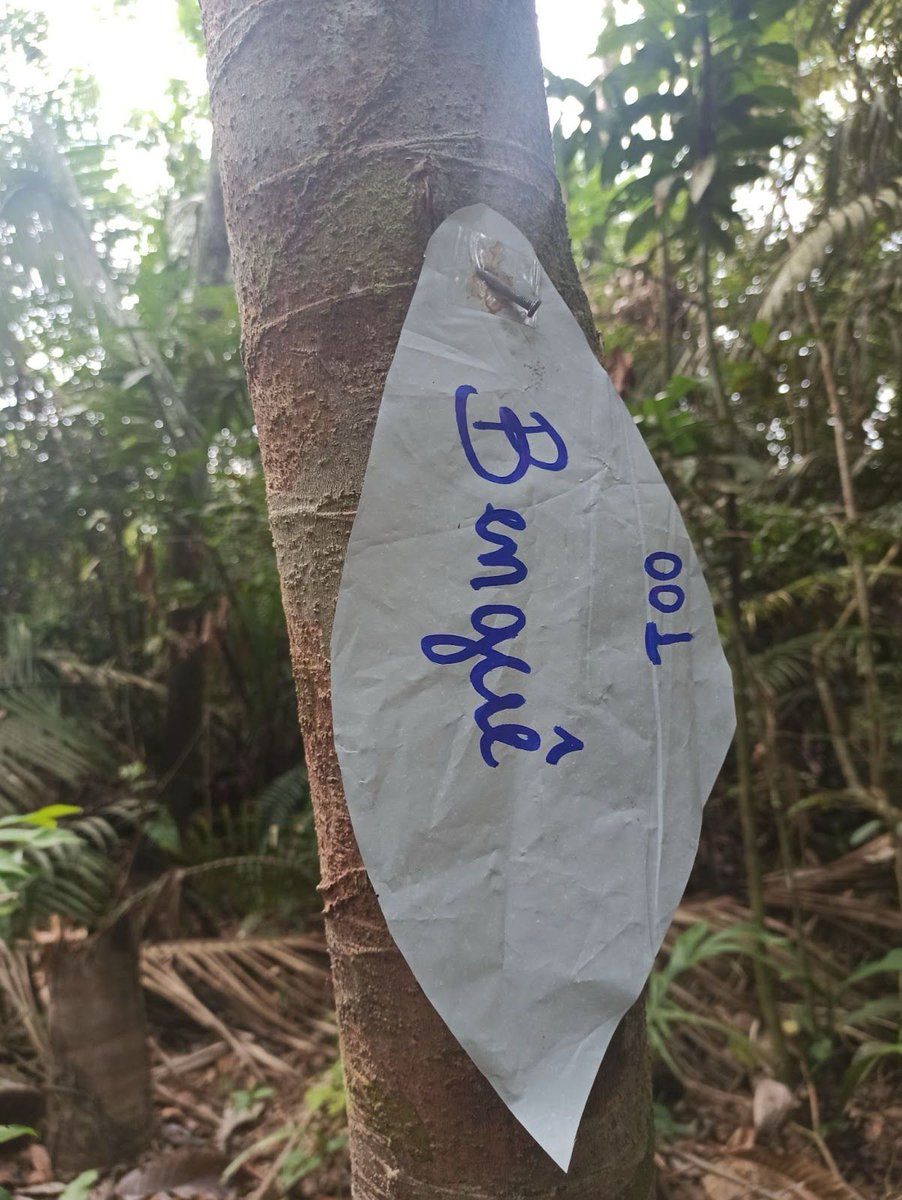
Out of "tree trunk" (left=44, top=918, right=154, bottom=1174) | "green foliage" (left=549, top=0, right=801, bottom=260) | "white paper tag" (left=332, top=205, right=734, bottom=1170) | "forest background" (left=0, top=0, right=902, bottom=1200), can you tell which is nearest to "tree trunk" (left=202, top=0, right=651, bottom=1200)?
"white paper tag" (left=332, top=205, right=734, bottom=1170)

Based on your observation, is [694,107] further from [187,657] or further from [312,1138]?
[187,657]

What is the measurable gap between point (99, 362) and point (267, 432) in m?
2.94

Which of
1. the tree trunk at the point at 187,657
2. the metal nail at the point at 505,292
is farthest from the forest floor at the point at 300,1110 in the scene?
the metal nail at the point at 505,292

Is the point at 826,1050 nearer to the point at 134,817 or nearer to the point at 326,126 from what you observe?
the point at 326,126

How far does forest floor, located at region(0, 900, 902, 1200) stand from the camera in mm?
1111

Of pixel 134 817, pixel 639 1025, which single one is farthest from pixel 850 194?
pixel 134 817

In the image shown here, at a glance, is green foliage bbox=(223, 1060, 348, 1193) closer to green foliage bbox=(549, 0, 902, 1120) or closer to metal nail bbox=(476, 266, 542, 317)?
green foliage bbox=(549, 0, 902, 1120)

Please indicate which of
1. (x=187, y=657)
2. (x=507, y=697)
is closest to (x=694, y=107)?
(x=507, y=697)

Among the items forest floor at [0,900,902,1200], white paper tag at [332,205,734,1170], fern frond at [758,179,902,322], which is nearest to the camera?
white paper tag at [332,205,734,1170]

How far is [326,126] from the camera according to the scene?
0.46m

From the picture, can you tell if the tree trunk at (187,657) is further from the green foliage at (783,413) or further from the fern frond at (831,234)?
the fern frond at (831,234)

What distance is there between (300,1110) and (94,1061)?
1.13ft

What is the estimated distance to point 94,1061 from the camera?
4.35 feet

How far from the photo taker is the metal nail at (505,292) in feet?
1.53
